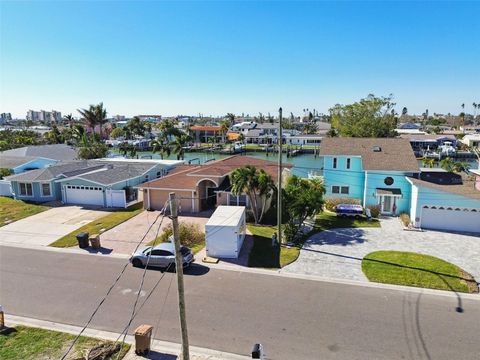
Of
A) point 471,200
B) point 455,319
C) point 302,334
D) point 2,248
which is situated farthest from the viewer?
point 471,200

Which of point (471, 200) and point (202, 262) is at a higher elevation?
point (471, 200)

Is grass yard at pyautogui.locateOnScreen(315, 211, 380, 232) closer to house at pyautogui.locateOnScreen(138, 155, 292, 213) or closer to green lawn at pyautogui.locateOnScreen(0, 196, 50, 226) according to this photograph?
house at pyautogui.locateOnScreen(138, 155, 292, 213)

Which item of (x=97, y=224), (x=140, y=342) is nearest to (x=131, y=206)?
(x=97, y=224)

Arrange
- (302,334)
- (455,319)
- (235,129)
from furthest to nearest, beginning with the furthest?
1. (235,129)
2. (455,319)
3. (302,334)

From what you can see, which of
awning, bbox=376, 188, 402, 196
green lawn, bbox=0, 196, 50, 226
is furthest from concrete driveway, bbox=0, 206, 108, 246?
awning, bbox=376, 188, 402, 196

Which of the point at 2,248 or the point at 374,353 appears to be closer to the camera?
the point at 374,353

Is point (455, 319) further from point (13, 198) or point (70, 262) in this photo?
point (13, 198)

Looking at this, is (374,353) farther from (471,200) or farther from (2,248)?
(2,248)
